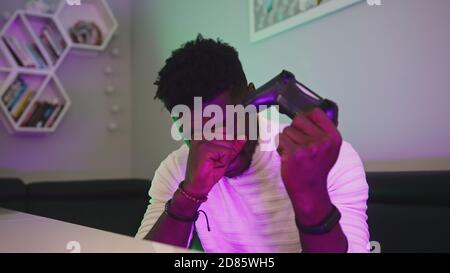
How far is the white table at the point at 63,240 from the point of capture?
53 cm

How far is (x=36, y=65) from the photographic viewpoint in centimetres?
226

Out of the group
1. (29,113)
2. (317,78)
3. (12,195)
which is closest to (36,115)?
(29,113)

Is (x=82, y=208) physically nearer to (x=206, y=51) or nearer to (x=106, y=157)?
(x=106, y=157)

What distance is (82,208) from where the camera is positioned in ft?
6.08

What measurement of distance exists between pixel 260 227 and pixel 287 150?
0.37 meters

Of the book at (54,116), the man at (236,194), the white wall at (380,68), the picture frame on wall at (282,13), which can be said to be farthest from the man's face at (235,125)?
the book at (54,116)

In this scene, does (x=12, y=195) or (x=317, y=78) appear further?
(x=12, y=195)

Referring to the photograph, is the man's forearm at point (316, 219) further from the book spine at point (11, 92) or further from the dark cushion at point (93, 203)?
the book spine at point (11, 92)

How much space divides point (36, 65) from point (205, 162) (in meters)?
A: 1.85

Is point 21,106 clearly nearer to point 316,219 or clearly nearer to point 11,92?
point 11,92

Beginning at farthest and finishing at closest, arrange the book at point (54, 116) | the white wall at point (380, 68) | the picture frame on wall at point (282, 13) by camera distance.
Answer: the book at point (54, 116)
the picture frame on wall at point (282, 13)
the white wall at point (380, 68)

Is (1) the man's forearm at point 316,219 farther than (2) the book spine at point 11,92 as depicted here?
No

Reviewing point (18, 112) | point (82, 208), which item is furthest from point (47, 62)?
point (82, 208)

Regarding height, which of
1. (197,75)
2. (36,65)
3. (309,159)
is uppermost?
(36,65)
